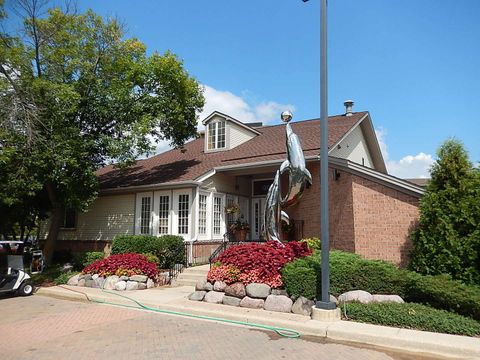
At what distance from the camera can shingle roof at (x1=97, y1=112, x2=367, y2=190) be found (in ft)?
55.3

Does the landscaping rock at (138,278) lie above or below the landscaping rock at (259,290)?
below

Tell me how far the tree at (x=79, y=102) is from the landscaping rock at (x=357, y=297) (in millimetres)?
10480

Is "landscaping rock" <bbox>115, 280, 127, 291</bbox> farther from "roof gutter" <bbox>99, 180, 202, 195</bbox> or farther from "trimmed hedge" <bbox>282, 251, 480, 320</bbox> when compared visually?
"trimmed hedge" <bbox>282, 251, 480, 320</bbox>

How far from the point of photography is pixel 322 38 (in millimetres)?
8664

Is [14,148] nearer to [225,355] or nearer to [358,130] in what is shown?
[225,355]

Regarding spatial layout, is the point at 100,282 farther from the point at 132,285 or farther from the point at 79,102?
the point at 79,102

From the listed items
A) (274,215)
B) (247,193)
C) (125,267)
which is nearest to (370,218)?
(274,215)

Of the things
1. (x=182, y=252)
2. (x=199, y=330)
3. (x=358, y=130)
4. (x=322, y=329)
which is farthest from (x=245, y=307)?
(x=358, y=130)

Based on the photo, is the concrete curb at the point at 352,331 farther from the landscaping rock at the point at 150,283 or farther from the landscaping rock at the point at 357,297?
the landscaping rock at the point at 150,283

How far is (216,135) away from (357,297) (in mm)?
13735

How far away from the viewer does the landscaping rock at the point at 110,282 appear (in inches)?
491

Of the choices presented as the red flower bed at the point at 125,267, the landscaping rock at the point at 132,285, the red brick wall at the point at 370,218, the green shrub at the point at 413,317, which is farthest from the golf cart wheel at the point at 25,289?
the red brick wall at the point at 370,218

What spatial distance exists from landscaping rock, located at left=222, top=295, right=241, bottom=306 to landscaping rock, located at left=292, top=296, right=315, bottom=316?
4.99 ft

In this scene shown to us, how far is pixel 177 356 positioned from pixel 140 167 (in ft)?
57.7
